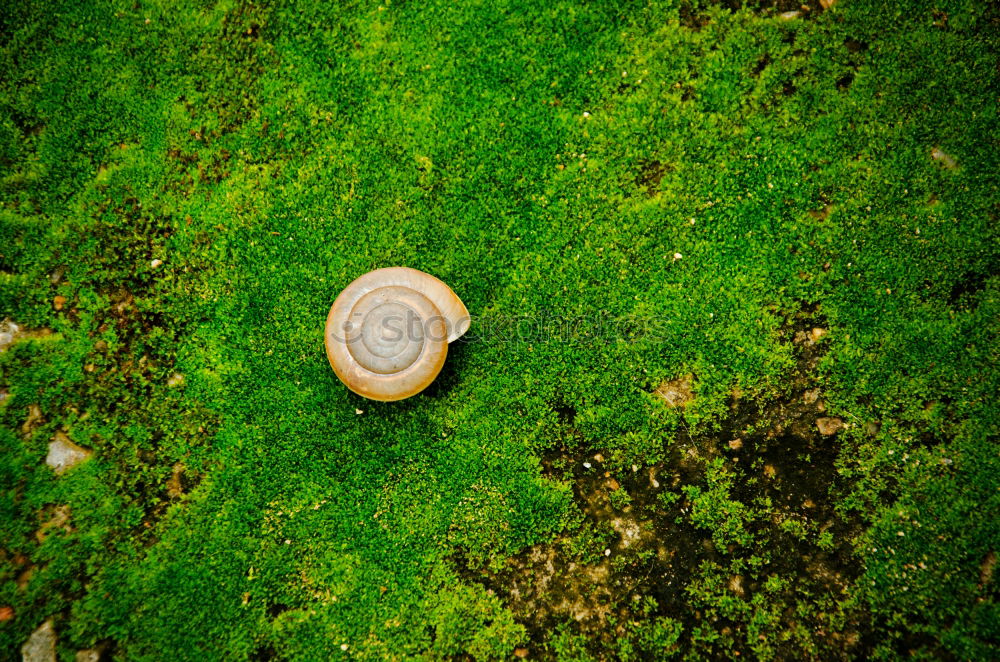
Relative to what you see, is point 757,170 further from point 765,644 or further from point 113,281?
point 113,281

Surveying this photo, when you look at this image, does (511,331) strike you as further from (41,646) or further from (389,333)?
(41,646)

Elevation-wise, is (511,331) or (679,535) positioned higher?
(511,331)

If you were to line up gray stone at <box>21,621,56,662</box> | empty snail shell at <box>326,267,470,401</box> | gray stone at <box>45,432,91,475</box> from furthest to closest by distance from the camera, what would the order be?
gray stone at <box>45,432,91,475</box> < gray stone at <box>21,621,56,662</box> < empty snail shell at <box>326,267,470,401</box>

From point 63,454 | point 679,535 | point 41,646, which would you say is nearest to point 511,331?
point 679,535

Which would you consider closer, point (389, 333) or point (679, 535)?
point (389, 333)

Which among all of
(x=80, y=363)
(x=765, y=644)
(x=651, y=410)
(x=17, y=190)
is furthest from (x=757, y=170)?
(x=17, y=190)

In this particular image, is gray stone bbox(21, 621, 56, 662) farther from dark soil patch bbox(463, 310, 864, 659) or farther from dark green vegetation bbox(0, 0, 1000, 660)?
dark soil patch bbox(463, 310, 864, 659)

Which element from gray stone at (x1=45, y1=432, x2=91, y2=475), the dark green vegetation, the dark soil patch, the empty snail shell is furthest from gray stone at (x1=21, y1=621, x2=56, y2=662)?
the dark soil patch
